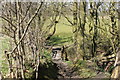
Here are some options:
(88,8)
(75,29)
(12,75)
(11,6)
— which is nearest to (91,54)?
→ (75,29)

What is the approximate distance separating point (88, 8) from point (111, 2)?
1184 millimetres

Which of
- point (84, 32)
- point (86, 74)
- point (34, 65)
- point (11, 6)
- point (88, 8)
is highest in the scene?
point (88, 8)

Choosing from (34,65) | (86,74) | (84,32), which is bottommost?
(86,74)

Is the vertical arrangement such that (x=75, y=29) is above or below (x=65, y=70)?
above

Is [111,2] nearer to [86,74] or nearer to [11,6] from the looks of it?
[86,74]

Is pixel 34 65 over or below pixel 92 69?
over

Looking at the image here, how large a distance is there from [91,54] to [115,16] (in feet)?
5.91

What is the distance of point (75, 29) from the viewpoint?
6.78 m

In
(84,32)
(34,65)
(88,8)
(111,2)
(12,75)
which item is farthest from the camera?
(84,32)

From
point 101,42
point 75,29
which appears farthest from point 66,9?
point 101,42

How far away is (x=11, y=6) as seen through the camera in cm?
219

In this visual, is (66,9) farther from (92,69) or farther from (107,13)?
(92,69)

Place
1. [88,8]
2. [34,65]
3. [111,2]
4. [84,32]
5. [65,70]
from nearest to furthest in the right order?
[34,65], [111,2], [65,70], [88,8], [84,32]

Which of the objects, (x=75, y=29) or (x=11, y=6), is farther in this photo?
(x=75, y=29)
